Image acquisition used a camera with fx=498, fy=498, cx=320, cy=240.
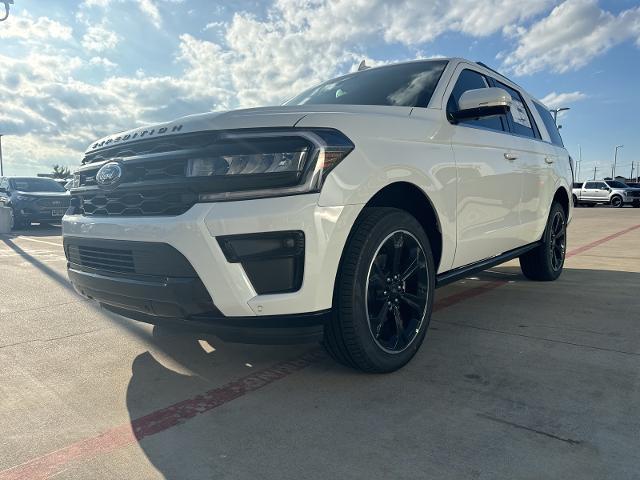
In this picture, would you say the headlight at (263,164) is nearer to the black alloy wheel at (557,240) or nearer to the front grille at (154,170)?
the front grille at (154,170)

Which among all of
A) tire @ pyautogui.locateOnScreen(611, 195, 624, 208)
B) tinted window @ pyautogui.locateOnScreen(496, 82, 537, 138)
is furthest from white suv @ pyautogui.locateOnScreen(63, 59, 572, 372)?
tire @ pyautogui.locateOnScreen(611, 195, 624, 208)

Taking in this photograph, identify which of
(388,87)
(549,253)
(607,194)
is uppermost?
(388,87)

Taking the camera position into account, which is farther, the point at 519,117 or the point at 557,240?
the point at 557,240

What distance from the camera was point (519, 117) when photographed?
464 centimetres

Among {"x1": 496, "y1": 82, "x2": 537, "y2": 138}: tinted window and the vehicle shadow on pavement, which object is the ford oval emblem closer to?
the vehicle shadow on pavement

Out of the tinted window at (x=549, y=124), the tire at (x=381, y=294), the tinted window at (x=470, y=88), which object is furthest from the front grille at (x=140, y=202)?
the tinted window at (x=549, y=124)

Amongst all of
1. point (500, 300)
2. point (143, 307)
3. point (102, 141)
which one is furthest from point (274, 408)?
point (500, 300)

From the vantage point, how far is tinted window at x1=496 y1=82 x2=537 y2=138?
4.43 metres

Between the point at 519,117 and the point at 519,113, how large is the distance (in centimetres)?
8

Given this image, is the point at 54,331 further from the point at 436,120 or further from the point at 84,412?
the point at 436,120

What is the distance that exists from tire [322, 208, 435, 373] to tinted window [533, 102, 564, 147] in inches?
132

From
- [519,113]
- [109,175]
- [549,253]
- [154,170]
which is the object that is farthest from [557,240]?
[109,175]

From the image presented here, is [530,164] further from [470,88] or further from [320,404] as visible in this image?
[320,404]

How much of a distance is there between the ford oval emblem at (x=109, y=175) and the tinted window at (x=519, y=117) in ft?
10.7
